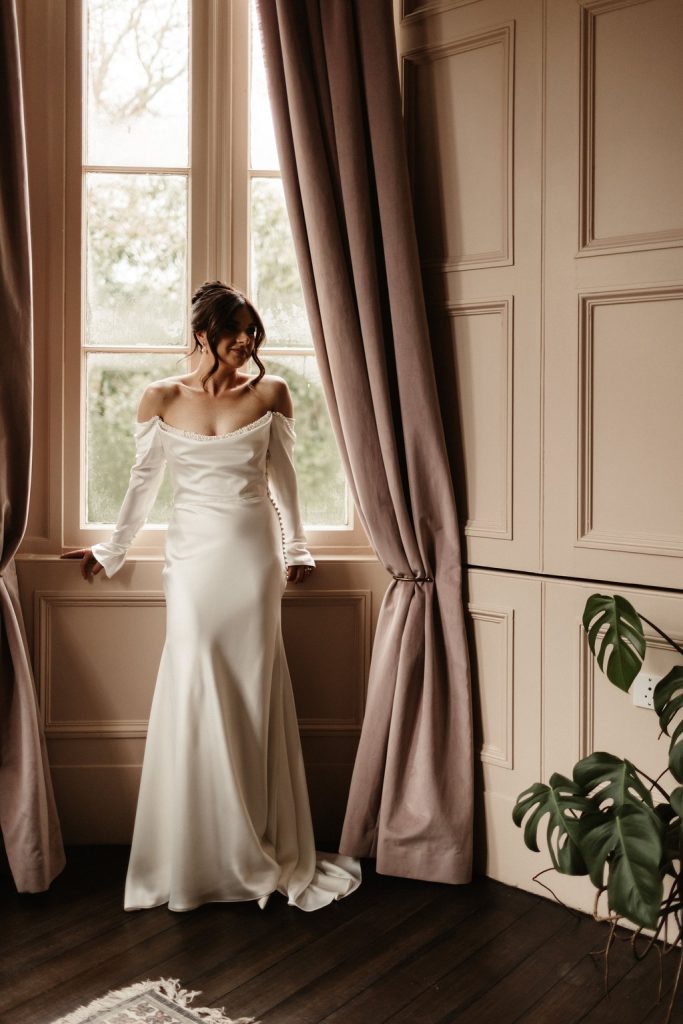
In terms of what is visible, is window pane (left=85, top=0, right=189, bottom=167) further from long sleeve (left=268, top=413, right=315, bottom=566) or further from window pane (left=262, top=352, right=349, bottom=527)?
long sleeve (left=268, top=413, right=315, bottom=566)

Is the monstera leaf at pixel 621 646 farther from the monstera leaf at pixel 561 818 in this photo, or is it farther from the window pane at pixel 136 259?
the window pane at pixel 136 259

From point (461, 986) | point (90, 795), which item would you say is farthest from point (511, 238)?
point (90, 795)

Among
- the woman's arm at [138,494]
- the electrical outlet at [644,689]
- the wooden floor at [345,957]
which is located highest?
the woman's arm at [138,494]

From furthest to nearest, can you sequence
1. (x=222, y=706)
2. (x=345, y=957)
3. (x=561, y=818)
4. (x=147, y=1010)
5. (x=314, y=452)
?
(x=314, y=452) < (x=222, y=706) < (x=345, y=957) < (x=147, y=1010) < (x=561, y=818)

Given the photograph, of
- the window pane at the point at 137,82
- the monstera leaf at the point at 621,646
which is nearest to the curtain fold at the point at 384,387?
the window pane at the point at 137,82

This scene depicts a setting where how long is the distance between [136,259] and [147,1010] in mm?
2102

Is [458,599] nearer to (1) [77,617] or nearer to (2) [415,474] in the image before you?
(2) [415,474]

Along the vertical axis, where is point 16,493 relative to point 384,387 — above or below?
below

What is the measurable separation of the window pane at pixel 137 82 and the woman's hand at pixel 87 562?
1215 millimetres

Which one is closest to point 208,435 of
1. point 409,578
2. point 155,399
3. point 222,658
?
point 155,399

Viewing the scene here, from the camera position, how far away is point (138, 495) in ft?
8.86

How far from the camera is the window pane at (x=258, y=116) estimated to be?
2.95 metres

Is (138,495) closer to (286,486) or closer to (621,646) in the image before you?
(286,486)

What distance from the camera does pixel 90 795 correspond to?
2.92 m
